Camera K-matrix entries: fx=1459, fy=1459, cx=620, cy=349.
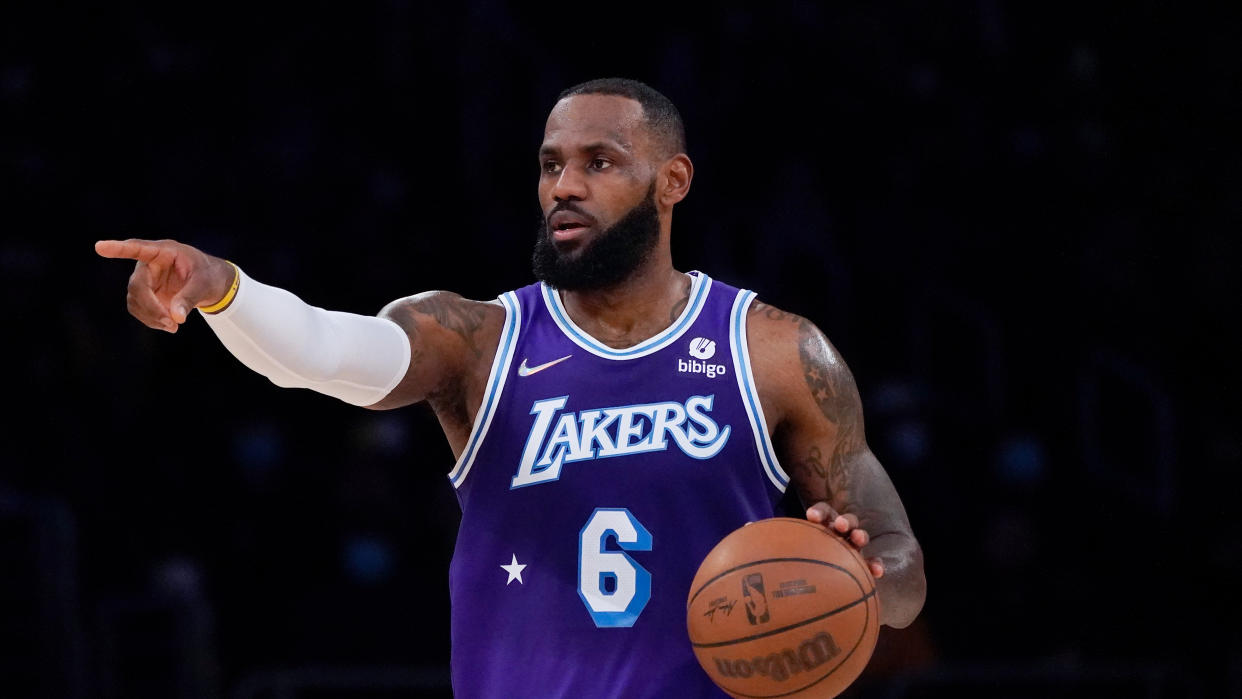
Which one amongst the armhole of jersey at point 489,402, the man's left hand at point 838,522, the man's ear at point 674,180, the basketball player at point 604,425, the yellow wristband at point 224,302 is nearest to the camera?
the yellow wristband at point 224,302

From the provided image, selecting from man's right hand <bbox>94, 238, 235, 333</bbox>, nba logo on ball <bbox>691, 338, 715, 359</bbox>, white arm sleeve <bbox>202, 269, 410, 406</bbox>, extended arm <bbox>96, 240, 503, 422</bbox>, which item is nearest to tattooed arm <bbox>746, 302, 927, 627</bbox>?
nba logo on ball <bbox>691, 338, 715, 359</bbox>

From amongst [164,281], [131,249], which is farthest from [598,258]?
[131,249]

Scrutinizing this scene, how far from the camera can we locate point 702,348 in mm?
3801

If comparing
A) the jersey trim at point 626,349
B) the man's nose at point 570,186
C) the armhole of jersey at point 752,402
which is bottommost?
the armhole of jersey at point 752,402

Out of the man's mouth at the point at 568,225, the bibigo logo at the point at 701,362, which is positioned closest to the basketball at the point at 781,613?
the bibigo logo at the point at 701,362

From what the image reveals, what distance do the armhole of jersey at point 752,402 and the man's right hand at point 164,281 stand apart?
141 centimetres

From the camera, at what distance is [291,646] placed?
705 cm

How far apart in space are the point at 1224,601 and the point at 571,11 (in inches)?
207

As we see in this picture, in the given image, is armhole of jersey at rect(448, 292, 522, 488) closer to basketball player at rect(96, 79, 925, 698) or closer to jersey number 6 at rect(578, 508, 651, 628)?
basketball player at rect(96, 79, 925, 698)

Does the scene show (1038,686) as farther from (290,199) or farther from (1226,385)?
(290,199)

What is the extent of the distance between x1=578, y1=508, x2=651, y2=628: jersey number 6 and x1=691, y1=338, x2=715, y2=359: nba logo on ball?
0.48m

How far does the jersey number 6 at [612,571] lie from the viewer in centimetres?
351

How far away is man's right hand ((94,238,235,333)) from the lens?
9.13 ft

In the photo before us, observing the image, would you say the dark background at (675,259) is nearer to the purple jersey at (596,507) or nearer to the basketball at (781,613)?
the purple jersey at (596,507)
